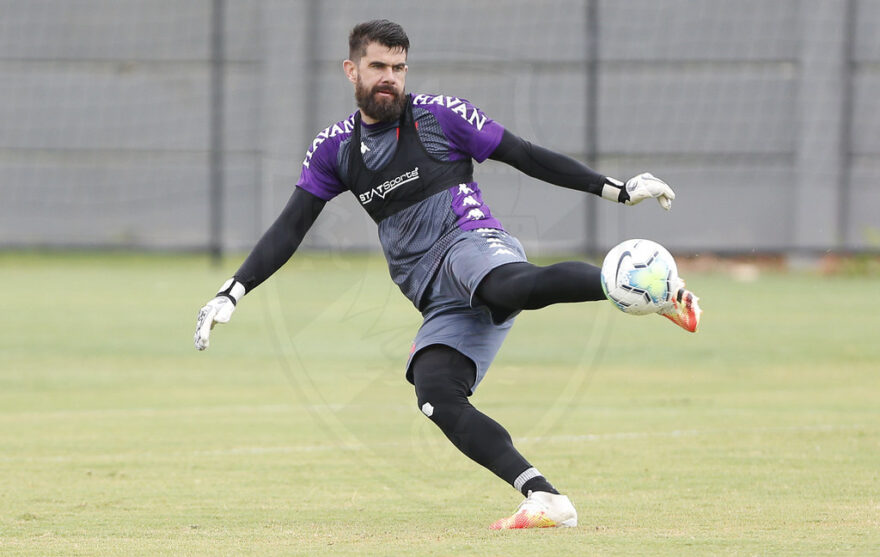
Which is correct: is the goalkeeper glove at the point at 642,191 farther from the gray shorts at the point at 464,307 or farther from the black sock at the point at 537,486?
the black sock at the point at 537,486

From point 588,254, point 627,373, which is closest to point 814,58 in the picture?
point 588,254

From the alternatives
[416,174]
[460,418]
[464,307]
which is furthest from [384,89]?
[460,418]

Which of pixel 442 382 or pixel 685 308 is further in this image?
pixel 442 382

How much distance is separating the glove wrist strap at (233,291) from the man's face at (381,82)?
3.22 feet

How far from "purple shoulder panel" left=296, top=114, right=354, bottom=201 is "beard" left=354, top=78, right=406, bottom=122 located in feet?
0.64

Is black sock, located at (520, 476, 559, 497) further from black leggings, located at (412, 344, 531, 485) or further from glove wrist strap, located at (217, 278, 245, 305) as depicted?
glove wrist strap, located at (217, 278, 245, 305)

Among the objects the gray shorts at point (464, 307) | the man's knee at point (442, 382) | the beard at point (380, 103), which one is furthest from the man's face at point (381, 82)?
the man's knee at point (442, 382)

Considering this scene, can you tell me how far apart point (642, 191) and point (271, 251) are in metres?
1.68

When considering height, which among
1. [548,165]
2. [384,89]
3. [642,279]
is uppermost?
[384,89]

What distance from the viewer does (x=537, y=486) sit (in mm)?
5430

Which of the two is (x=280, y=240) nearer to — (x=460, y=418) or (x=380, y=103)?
(x=380, y=103)

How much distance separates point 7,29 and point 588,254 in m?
11.4

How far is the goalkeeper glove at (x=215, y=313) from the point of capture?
209 inches

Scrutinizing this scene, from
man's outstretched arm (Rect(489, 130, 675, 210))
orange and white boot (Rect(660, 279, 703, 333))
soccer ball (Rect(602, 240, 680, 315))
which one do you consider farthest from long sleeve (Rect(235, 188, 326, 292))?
orange and white boot (Rect(660, 279, 703, 333))
